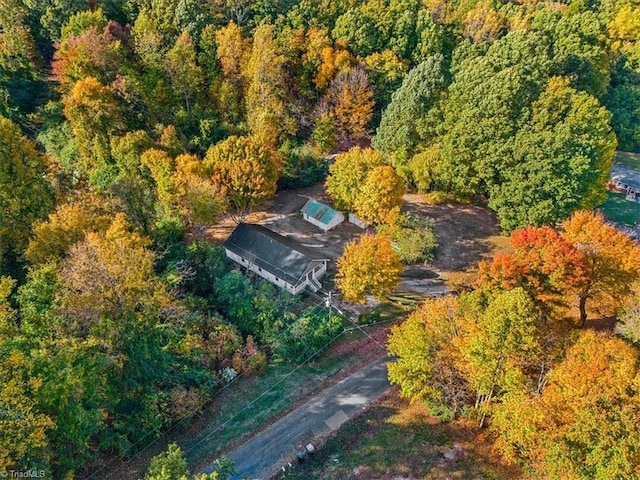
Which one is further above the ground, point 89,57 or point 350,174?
point 89,57

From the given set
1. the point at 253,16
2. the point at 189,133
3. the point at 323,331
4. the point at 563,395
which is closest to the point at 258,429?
the point at 323,331

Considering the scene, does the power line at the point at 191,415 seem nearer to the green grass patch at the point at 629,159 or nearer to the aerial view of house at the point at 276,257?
the aerial view of house at the point at 276,257

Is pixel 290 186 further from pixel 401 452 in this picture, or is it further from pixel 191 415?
pixel 401 452

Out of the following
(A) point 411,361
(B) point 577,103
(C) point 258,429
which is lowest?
(C) point 258,429

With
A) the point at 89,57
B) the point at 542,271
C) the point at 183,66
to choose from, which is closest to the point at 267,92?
the point at 183,66

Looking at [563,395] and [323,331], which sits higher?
[563,395]

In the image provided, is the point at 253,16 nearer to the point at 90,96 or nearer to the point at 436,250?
the point at 90,96

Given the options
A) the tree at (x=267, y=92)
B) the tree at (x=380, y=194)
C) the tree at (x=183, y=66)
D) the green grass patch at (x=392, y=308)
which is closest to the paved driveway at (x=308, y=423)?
the green grass patch at (x=392, y=308)
